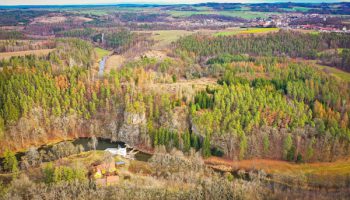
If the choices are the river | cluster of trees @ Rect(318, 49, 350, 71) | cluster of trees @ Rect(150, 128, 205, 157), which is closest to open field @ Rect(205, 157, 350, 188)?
cluster of trees @ Rect(150, 128, 205, 157)

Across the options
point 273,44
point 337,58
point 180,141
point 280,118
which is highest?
point 273,44

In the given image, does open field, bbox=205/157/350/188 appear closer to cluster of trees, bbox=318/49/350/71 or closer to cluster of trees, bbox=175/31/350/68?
cluster of trees, bbox=318/49/350/71

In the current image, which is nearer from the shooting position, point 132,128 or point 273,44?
point 132,128

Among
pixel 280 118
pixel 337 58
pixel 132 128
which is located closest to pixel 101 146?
pixel 132 128

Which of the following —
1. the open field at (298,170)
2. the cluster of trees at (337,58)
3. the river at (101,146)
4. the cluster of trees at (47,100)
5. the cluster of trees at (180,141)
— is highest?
the cluster of trees at (337,58)

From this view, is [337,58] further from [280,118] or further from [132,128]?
[132,128]

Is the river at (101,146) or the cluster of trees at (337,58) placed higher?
the cluster of trees at (337,58)

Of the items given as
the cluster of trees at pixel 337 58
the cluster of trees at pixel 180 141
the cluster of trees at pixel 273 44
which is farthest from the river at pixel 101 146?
the cluster of trees at pixel 337 58

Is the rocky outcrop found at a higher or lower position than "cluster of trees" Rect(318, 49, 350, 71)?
lower

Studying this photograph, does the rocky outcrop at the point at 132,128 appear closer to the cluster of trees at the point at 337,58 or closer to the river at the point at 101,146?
the river at the point at 101,146

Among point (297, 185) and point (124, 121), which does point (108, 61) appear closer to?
point (124, 121)

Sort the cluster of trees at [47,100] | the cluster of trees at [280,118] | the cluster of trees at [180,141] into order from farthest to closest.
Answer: the cluster of trees at [47,100] < the cluster of trees at [180,141] < the cluster of trees at [280,118]
